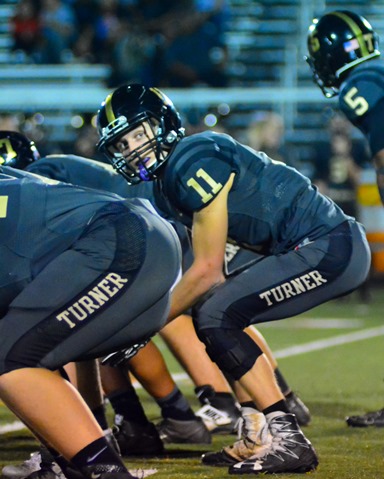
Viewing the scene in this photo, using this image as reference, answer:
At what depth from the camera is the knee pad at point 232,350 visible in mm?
4660

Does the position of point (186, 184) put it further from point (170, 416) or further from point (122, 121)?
point (170, 416)

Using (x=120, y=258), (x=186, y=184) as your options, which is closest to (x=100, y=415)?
(x=186, y=184)

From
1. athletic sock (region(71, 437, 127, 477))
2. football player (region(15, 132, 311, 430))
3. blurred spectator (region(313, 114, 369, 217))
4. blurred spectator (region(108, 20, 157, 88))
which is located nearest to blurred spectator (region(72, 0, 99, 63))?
blurred spectator (region(108, 20, 157, 88))

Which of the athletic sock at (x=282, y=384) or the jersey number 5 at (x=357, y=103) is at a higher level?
the jersey number 5 at (x=357, y=103)

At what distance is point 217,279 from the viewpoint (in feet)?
15.6

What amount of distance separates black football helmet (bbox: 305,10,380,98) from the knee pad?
5.07 feet

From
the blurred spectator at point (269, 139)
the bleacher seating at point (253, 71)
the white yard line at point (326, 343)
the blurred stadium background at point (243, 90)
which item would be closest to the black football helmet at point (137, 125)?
the white yard line at point (326, 343)

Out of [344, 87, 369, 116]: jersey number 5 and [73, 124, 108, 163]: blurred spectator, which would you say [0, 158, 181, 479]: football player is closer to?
[344, 87, 369, 116]: jersey number 5

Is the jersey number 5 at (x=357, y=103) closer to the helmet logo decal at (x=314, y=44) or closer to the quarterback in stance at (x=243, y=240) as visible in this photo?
the helmet logo decal at (x=314, y=44)

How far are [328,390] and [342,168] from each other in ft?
21.1

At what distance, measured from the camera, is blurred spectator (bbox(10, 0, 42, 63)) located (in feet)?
50.9

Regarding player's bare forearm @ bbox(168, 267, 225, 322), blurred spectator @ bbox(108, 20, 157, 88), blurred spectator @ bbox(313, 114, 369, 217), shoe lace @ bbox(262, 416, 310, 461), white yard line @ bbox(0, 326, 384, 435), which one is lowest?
white yard line @ bbox(0, 326, 384, 435)

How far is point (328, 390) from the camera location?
7016 millimetres

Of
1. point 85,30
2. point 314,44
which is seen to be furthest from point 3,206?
point 85,30
